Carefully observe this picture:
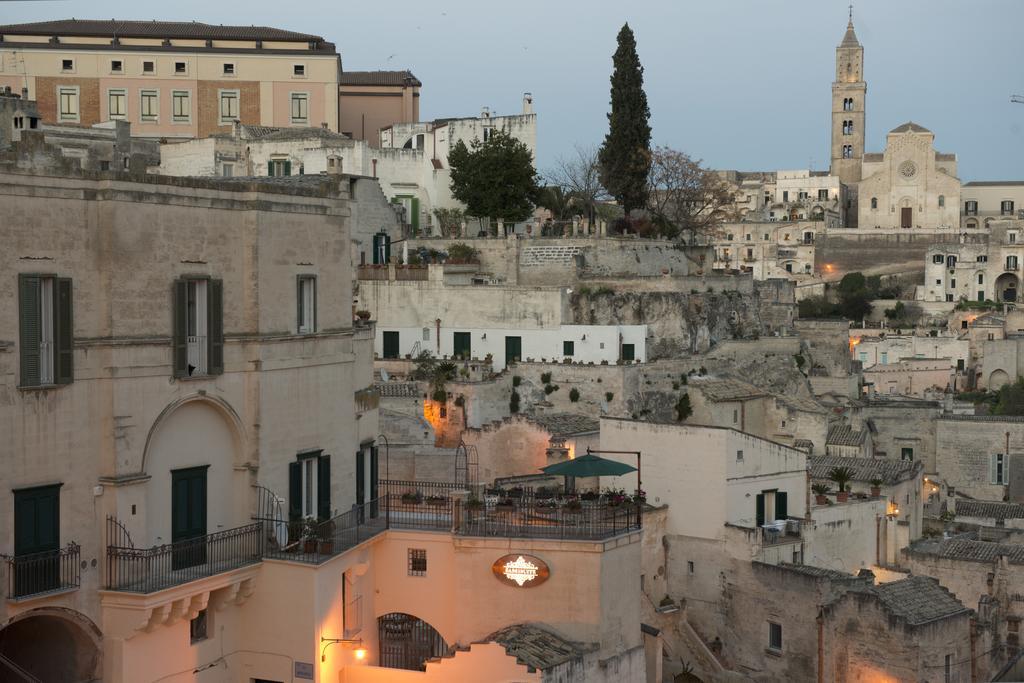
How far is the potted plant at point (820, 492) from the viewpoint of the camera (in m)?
38.3

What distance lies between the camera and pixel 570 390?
151 ft

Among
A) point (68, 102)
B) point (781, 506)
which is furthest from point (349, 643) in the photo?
point (68, 102)

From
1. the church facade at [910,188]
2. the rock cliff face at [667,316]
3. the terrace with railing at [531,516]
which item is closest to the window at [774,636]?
the terrace with railing at [531,516]

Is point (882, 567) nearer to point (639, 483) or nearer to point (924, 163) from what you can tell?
point (639, 483)

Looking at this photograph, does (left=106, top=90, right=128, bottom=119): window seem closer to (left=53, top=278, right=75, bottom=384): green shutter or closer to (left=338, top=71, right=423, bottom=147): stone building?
(left=338, top=71, right=423, bottom=147): stone building

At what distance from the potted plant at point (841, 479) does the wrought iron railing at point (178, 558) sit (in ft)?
64.1

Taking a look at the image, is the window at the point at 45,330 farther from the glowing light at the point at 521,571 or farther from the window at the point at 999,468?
the window at the point at 999,468

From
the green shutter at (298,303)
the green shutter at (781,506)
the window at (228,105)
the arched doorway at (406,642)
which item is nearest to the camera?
the green shutter at (298,303)

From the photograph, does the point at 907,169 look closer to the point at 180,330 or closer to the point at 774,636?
the point at 774,636

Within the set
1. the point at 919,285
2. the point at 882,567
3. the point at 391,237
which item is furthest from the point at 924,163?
the point at 882,567

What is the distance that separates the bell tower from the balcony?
106 m

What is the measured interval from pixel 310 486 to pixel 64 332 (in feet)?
20.4

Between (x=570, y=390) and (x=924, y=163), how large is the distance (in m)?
88.1

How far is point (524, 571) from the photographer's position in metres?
25.3
